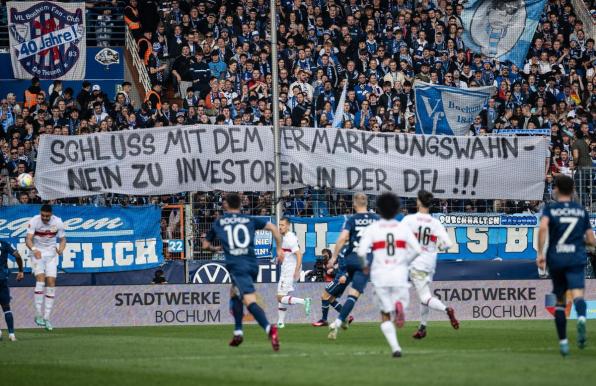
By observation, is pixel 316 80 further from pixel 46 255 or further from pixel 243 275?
pixel 243 275

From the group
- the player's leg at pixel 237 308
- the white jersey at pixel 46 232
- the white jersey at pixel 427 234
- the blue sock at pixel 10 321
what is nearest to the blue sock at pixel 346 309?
the white jersey at pixel 427 234

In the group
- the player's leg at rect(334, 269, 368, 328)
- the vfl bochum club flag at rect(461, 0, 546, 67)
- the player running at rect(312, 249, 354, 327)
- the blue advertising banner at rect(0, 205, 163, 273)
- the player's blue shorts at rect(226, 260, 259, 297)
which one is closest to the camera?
the player's blue shorts at rect(226, 260, 259, 297)

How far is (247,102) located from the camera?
3294 cm

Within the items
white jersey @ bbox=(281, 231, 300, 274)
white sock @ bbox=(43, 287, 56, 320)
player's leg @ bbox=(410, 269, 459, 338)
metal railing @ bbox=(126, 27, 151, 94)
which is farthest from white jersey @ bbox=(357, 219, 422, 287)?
metal railing @ bbox=(126, 27, 151, 94)

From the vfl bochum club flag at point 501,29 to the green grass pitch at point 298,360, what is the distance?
13980 mm

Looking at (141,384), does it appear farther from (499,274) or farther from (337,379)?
(499,274)

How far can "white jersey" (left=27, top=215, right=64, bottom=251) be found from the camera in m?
25.2

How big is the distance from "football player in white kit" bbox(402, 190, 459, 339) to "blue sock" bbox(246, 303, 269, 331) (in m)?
3.67

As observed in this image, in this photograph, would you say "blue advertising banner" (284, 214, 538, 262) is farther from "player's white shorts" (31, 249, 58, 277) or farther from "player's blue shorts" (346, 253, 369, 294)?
"player's blue shorts" (346, 253, 369, 294)

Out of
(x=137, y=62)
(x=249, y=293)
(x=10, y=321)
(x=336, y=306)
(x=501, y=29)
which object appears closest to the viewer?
(x=249, y=293)

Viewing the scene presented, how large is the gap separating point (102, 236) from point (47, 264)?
114 inches

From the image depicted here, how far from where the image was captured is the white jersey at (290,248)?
25.8 metres

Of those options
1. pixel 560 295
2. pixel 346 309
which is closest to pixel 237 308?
pixel 346 309

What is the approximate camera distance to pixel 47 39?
32.2 meters
